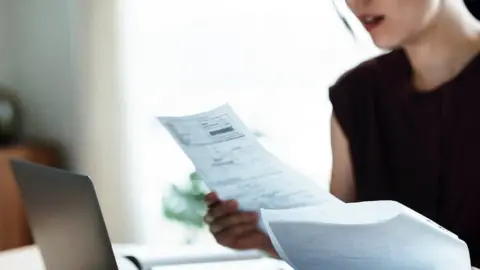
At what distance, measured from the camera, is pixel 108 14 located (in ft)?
7.72

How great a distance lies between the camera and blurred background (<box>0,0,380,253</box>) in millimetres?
1968

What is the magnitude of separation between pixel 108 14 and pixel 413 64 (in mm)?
1510

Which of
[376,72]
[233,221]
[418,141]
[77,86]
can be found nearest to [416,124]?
[418,141]

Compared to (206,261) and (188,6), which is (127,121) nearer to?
(188,6)

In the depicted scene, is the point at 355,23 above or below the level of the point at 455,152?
above

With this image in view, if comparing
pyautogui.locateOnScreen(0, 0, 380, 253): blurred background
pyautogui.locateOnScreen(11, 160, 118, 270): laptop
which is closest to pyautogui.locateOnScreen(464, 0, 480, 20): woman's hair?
pyautogui.locateOnScreen(11, 160, 118, 270): laptop

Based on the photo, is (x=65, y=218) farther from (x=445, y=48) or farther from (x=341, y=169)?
(x=445, y=48)

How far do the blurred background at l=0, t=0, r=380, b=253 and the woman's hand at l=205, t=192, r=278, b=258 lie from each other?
83 centimetres

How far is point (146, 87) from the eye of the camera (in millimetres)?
2303

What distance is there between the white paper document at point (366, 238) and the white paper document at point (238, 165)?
12 centimetres

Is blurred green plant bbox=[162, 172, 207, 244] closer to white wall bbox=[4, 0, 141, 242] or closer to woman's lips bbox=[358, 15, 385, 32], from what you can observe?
white wall bbox=[4, 0, 141, 242]

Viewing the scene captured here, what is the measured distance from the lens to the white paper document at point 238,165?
833 millimetres

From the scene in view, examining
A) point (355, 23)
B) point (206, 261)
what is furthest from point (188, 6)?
point (206, 261)

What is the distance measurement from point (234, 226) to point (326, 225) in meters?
0.34
